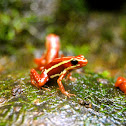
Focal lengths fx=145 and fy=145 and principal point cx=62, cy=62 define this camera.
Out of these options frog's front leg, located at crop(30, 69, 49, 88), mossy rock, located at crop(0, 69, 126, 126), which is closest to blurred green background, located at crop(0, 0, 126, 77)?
frog's front leg, located at crop(30, 69, 49, 88)

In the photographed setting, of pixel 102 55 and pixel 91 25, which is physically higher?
pixel 91 25

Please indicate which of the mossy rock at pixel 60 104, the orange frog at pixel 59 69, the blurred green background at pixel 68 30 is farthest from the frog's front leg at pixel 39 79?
the blurred green background at pixel 68 30

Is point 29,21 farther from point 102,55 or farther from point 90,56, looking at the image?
point 102,55

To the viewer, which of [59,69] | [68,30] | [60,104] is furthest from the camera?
[68,30]

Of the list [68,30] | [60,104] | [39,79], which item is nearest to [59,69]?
[39,79]

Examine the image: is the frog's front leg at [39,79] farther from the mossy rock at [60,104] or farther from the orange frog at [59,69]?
the mossy rock at [60,104]

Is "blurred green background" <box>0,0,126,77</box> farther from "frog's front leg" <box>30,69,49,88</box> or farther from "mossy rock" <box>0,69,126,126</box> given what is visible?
"mossy rock" <box>0,69,126,126</box>

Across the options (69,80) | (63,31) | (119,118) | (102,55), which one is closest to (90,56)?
(102,55)

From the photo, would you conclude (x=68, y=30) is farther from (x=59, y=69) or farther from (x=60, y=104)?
(x=60, y=104)
